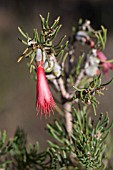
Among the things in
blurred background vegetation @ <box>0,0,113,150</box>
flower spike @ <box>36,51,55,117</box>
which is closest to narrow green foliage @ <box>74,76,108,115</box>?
flower spike @ <box>36,51,55,117</box>

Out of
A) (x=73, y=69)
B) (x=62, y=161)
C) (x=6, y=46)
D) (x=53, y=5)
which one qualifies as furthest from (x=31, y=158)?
(x=53, y=5)

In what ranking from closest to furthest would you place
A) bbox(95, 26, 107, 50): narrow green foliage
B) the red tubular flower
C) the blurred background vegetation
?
1. the red tubular flower
2. bbox(95, 26, 107, 50): narrow green foliage
3. the blurred background vegetation

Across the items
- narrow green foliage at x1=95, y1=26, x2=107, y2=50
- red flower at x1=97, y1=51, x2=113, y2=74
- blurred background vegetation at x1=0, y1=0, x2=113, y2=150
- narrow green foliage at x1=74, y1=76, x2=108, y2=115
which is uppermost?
blurred background vegetation at x1=0, y1=0, x2=113, y2=150

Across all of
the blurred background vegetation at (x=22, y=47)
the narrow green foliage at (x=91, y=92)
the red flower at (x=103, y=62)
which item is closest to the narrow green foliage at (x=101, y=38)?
the red flower at (x=103, y=62)

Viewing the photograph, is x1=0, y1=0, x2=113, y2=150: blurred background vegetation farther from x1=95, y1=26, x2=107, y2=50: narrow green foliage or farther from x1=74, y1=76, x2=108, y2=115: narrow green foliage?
x1=74, y1=76, x2=108, y2=115: narrow green foliage

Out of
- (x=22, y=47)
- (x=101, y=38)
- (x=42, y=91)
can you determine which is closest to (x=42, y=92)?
(x=42, y=91)

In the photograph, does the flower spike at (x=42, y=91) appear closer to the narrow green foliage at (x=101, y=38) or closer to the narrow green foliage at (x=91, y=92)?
the narrow green foliage at (x=91, y=92)

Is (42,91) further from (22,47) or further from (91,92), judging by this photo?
(22,47)

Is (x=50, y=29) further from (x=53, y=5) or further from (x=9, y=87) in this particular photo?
(x=53, y=5)
